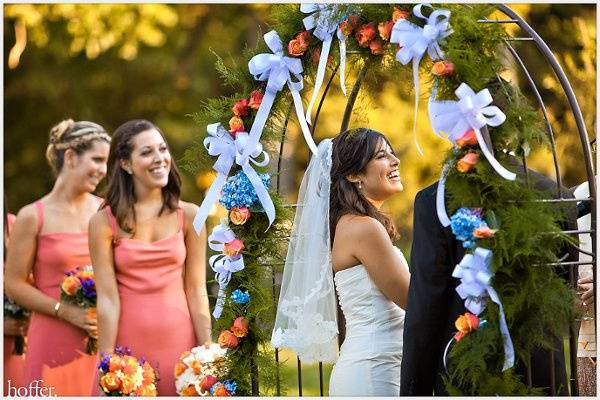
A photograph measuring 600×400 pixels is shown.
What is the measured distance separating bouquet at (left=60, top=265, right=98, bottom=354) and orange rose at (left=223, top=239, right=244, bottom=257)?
139cm

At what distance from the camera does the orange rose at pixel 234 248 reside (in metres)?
4.43

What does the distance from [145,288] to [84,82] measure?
828 cm

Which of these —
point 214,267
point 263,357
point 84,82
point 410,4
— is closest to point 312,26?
point 410,4

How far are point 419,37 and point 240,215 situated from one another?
122 centimetres

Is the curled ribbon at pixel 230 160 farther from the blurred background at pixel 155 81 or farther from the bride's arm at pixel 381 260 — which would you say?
the blurred background at pixel 155 81

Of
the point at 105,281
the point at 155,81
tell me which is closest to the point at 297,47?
the point at 105,281

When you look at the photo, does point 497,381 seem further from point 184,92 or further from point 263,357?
point 184,92

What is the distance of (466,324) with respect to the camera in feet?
11.7

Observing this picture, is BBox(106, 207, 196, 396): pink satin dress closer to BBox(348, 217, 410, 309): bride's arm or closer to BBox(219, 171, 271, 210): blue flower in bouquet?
BBox(219, 171, 271, 210): blue flower in bouquet

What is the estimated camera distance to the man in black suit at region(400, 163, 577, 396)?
3746 millimetres

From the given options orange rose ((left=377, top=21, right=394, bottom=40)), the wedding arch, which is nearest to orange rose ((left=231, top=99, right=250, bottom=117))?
the wedding arch

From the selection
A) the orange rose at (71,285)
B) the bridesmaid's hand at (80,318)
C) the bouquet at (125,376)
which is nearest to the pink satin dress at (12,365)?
the bridesmaid's hand at (80,318)

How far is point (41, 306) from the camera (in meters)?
5.71

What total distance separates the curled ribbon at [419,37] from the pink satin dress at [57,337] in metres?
2.81
